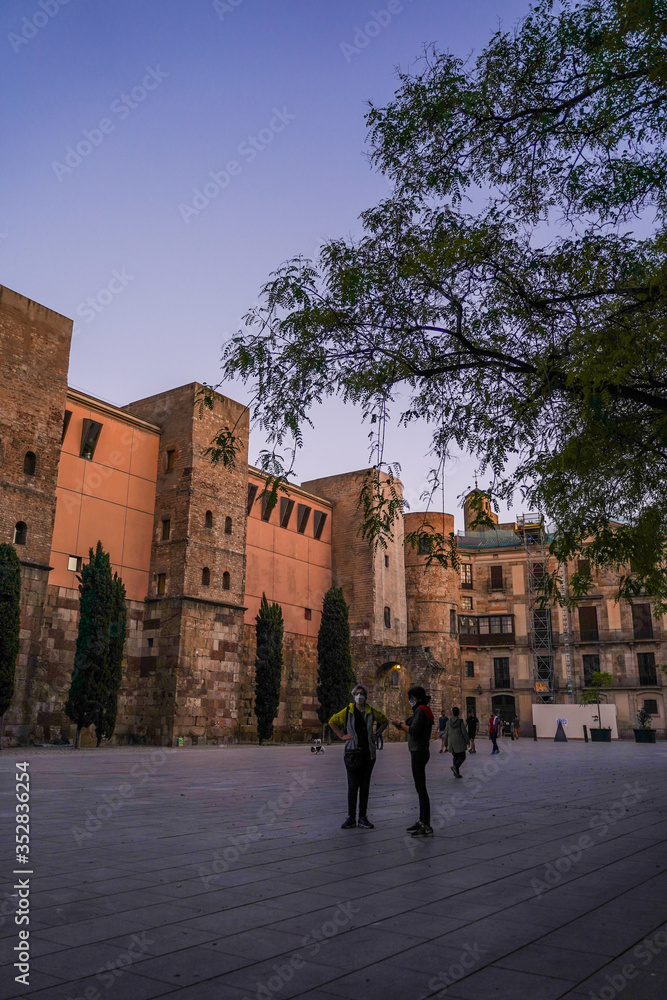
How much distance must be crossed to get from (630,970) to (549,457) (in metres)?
5.40

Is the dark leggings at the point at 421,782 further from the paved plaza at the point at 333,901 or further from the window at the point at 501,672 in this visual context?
the window at the point at 501,672

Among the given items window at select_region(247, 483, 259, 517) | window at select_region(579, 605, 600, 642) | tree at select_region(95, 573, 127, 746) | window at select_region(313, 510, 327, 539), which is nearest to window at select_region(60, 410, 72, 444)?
tree at select_region(95, 573, 127, 746)

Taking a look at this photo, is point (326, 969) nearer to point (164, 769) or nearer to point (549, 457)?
point (549, 457)

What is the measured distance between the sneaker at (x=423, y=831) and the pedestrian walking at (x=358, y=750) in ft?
2.30

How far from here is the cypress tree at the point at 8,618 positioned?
21703 mm

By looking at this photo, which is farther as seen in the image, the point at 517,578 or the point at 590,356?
the point at 517,578

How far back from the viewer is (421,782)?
8.01 m

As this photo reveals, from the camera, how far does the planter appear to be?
126 feet

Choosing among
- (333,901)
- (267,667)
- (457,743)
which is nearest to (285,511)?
(267,667)

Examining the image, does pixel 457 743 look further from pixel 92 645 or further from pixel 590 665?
pixel 590 665

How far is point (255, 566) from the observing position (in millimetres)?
34875

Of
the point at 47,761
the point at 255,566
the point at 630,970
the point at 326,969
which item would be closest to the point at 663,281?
the point at 630,970

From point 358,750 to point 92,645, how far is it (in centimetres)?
1770

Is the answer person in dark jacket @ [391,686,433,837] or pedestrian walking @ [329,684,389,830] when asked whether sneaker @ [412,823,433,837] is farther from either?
pedestrian walking @ [329,684,389,830]
